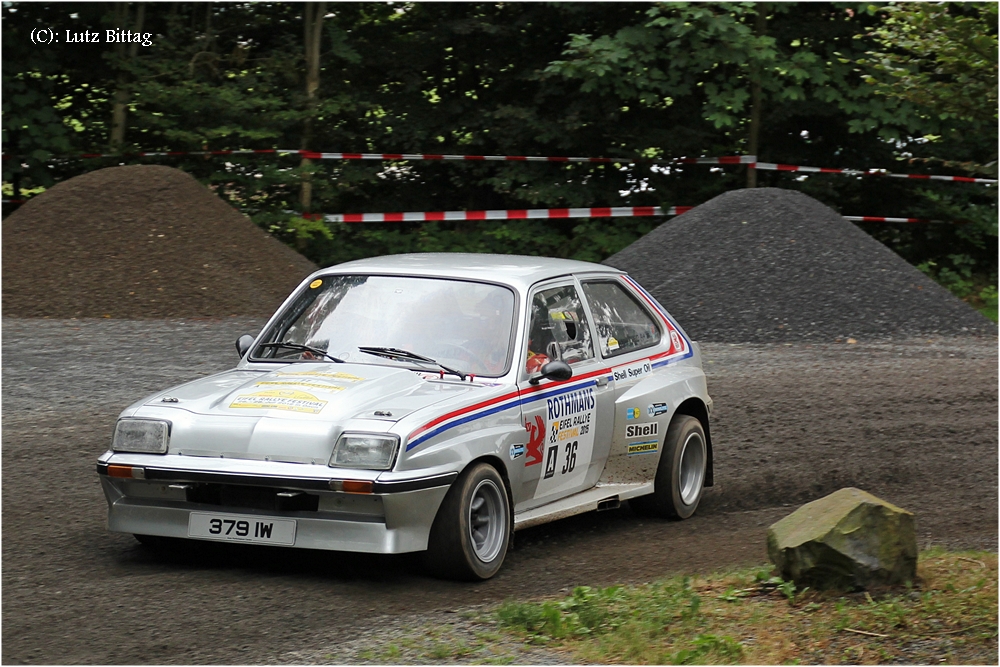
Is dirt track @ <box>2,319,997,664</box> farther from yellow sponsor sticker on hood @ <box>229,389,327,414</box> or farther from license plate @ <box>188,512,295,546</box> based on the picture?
yellow sponsor sticker on hood @ <box>229,389,327,414</box>

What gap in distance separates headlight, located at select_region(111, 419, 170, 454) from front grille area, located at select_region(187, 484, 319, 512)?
0.90 feet

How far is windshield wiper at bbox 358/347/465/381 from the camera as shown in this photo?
6.28 metres

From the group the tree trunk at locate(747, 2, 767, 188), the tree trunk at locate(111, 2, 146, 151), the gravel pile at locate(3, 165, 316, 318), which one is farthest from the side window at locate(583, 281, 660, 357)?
the tree trunk at locate(111, 2, 146, 151)

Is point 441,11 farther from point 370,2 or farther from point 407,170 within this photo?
point 407,170

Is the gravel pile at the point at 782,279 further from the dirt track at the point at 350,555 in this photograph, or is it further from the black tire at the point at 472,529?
the black tire at the point at 472,529

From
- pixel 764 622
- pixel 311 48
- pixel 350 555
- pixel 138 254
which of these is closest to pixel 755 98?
pixel 311 48

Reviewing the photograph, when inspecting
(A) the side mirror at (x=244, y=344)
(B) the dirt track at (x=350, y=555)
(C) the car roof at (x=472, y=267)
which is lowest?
(B) the dirt track at (x=350, y=555)

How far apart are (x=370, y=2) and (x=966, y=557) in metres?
19.6

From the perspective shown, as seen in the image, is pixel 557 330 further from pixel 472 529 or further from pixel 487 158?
pixel 487 158

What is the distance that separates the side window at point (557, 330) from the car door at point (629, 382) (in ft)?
0.48

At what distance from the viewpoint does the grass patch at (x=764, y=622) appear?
15.4 ft

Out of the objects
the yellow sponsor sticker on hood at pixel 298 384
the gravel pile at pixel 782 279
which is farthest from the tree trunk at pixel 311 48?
the yellow sponsor sticker on hood at pixel 298 384

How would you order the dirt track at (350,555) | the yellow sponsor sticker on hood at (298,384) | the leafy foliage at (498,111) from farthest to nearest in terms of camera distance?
the leafy foliage at (498,111), the yellow sponsor sticker on hood at (298,384), the dirt track at (350,555)

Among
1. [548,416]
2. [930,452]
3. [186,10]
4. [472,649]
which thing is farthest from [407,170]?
[472,649]
